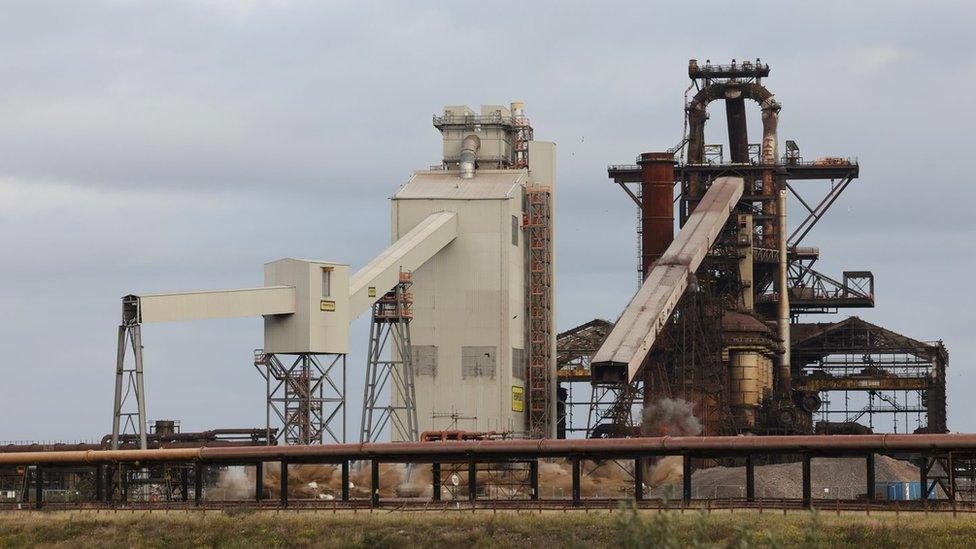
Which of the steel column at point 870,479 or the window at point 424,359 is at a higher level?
the window at point 424,359

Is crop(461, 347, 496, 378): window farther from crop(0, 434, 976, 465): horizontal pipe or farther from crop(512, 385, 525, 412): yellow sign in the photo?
crop(0, 434, 976, 465): horizontal pipe

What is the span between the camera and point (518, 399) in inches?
4048

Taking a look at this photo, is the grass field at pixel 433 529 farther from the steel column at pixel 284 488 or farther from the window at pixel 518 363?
the window at pixel 518 363

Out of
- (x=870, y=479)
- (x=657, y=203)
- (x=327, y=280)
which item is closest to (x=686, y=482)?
(x=870, y=479)

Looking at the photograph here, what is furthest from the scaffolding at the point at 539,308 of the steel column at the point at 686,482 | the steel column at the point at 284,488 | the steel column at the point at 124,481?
the steel column at the point at 686,482

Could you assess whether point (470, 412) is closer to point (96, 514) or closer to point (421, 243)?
point (421, 243)

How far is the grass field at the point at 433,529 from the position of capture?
57.6 metres

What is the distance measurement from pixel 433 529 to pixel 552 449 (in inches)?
353

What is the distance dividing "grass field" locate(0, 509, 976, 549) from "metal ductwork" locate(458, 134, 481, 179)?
4033cm

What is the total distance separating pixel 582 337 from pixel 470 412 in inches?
960

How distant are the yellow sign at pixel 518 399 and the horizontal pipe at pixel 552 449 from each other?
→ 27835mm

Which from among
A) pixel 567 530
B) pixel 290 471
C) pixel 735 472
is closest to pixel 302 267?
pixel 290 471

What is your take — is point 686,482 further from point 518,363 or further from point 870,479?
point 518,363

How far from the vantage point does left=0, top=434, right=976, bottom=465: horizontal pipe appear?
66250 mm
